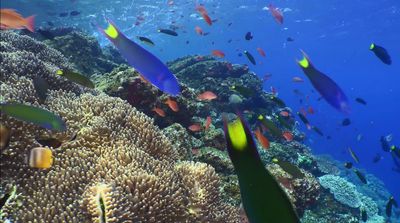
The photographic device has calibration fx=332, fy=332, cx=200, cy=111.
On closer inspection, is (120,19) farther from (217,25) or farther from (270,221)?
(270,221)

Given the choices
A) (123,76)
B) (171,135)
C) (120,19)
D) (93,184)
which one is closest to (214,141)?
(171,135)

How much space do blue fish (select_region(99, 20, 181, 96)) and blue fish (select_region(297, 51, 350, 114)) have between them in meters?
1.05

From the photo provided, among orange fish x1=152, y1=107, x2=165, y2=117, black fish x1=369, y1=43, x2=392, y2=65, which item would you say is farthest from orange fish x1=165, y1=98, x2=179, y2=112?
black fish x1=369, y1=43, x2=392, y2=65

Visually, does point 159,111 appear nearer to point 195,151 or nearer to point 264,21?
point 195,151

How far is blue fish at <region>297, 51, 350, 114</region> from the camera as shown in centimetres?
255

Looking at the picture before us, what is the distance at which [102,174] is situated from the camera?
139 inches

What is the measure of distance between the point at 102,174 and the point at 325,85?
239 cm

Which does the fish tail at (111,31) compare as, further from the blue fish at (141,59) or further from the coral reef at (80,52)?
the coral reef at (80,52)

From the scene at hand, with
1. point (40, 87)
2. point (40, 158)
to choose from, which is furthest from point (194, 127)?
point (40, 158)

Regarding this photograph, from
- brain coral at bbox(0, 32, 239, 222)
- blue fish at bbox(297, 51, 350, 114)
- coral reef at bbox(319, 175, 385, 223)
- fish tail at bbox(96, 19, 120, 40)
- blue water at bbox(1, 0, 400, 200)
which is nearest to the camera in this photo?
fish tail at bbox(96, 19, 120, 40)

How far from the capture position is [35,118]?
2873 mm

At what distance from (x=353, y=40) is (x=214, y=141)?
175 feet

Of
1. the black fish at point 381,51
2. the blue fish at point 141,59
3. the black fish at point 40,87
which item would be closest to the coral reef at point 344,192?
the black fish at point 381,51

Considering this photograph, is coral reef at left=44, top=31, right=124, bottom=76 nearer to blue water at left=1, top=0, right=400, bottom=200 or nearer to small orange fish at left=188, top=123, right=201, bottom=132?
small orange fish at left=188, top=123, right=201, bottom=132
